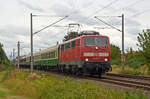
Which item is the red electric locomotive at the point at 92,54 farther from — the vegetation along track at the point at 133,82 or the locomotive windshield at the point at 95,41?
the vegetation along track at the point at 133,82

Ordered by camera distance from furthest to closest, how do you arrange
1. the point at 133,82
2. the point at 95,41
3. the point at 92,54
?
the point at 95,41, the point at 92,54, the point at 133,82

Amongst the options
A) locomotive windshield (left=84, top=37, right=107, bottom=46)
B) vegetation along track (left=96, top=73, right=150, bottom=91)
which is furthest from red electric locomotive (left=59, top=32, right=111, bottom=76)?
vegetation along track (left=96, top=73, right=150, bottom=91)

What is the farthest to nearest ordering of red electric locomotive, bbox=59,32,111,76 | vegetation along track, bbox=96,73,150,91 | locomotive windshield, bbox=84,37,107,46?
locomotive windshield, bbox=84,37,107,46 → red electric locomotive, bbox=59,32,111,76 → vegetation along track, bbox=96,73,150,91

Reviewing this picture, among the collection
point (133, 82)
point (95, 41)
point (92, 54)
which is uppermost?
point (95, 41)

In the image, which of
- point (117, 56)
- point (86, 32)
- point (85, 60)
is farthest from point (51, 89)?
point (117, 56)

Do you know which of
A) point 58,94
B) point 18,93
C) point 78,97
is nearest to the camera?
point 78,97

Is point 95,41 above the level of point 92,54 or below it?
above

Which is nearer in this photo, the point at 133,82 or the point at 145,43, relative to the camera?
the point at 133,82

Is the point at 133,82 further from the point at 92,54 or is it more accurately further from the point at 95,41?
the point at 95,41

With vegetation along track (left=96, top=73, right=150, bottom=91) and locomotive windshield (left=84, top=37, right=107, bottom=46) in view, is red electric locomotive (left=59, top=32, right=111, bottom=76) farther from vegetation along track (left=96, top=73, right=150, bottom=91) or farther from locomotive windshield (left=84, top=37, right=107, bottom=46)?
vegetation along track (left=96, top=73, right=150, bottom=91)

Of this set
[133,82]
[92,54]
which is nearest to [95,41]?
[92,54]

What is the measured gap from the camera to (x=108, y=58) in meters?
25.5

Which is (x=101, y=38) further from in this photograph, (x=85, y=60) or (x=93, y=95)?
(x=93, y=95)

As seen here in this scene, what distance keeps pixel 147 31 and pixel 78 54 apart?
1247cm
